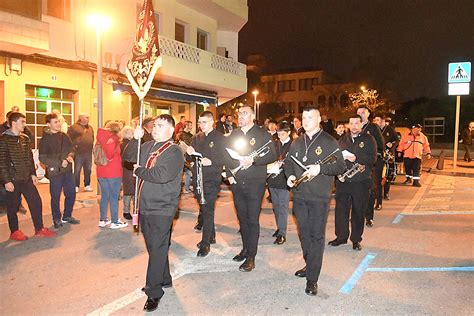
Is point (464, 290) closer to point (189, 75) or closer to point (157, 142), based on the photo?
point (157, 142)

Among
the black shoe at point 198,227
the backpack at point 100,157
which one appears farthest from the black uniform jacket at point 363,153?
the backpack at point 100,157

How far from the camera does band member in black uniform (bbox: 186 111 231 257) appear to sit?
6.10 metres

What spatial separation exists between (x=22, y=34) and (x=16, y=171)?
6.24 metres

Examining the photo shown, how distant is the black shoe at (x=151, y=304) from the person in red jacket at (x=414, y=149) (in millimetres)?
11356

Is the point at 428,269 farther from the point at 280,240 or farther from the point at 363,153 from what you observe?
the point at 280,240

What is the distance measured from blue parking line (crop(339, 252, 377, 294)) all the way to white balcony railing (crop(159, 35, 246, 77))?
488 inches

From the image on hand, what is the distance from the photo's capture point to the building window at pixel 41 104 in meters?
13.0

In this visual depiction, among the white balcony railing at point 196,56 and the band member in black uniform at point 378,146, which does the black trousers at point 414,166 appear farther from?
the white balcony railing at point 196,56

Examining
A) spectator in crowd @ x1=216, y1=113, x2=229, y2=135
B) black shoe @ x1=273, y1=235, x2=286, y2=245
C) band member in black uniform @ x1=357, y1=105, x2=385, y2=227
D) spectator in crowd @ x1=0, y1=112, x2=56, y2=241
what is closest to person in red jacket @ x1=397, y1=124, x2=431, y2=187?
band member in black uniform @ x1=357, y1=105, x2=385, y2=227

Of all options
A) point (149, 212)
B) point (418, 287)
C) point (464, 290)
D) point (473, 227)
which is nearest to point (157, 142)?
point (149, 212)

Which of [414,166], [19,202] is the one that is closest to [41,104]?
[19,202]

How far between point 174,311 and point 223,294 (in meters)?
A: 0.64

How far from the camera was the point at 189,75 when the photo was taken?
17.9 meters

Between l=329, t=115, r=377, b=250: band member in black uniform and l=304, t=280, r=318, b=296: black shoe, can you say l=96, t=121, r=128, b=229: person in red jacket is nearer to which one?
l=329, t=115, r=377, b=250: band member in black uniform
